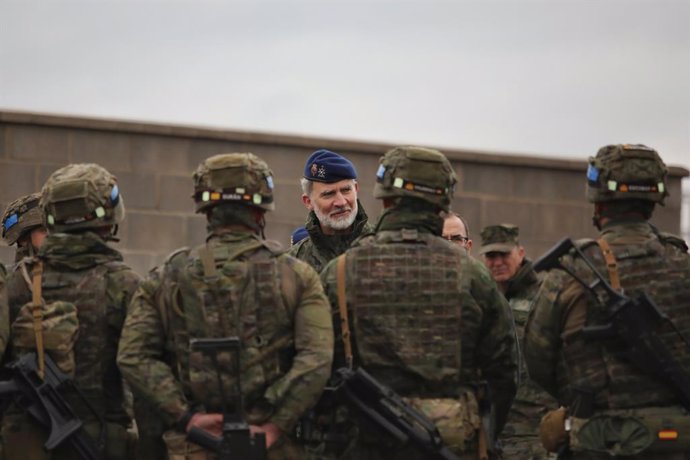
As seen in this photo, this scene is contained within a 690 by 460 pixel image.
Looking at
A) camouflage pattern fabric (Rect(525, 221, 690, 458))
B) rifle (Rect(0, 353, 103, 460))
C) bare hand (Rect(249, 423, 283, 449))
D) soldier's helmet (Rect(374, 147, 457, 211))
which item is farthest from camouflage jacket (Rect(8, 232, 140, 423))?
camouflage pattern fabric (Rect(525, 221, 690, 458))

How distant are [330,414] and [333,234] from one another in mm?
2323

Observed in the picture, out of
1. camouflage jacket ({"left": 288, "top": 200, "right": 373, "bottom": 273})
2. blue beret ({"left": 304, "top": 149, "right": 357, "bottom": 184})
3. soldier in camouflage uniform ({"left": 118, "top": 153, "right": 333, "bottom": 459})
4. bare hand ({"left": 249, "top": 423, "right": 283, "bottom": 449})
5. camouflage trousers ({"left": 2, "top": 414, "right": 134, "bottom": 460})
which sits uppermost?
blue beret ({"left": 304, "top": 149, "right": 357, "bottom": 184})

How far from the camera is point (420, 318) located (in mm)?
9148

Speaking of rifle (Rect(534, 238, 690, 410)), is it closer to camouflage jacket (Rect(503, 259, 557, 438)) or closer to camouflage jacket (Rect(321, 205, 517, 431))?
camouflage jacket (Rect(321, 205, 517, 431))

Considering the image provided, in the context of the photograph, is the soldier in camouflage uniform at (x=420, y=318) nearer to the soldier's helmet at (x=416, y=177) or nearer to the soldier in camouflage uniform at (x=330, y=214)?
the soldier's helmet at (x=416, y=177)

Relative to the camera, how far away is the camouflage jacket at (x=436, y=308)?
360 inches

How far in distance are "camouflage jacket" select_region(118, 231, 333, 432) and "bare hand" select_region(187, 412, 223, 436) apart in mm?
59

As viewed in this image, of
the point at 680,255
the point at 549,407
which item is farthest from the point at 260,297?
the point at 549,407

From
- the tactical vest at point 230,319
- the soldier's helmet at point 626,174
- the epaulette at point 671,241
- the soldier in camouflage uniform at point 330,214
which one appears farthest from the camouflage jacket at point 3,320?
the epaulette at point 671,241

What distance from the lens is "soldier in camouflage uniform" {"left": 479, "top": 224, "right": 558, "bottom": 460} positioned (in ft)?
38.8

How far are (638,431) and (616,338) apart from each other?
1.57 feet

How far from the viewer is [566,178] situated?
20328mm

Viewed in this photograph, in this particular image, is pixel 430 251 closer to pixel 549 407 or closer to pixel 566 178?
pixel 549 407

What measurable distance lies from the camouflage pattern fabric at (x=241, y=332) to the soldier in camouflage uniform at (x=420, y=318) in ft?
1.16
